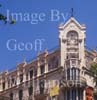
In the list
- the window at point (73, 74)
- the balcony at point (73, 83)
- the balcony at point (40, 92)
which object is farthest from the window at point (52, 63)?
the balcony at point (73, 83)

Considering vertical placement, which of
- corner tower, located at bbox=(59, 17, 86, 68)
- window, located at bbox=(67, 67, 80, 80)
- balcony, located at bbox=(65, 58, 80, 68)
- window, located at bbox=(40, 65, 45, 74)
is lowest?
window, located at bbox=(67, 67, 80, 80)

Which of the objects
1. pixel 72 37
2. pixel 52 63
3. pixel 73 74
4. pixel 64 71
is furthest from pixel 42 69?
pixel 73 74

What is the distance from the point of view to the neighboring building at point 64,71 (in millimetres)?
66438

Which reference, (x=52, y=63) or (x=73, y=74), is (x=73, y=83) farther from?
(x=52, y=63)

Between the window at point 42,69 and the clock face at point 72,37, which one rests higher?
the clock face at point 72,37

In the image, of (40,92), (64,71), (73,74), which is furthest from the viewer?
(40,92)

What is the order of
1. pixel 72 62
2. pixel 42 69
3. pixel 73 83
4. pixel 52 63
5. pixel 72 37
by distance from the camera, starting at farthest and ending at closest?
pixel 42 69, pixel 52 63, pixel 72 37, pixel 72 62, pixel 73 83

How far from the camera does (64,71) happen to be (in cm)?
6700

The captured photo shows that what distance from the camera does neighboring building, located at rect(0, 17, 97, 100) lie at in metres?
66.4

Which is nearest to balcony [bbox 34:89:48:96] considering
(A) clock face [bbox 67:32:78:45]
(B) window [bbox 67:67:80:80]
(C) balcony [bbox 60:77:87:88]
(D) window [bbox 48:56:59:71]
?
(D) window [bbox 48:56:59:71]

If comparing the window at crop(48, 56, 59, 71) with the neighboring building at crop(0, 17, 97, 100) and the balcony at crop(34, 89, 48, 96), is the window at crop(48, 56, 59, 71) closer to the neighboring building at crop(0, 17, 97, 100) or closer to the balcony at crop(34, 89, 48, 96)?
the neighboring building at crop(0, 17, 97, 100)

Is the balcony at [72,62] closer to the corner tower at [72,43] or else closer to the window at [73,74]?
the corner tower at [72,43]

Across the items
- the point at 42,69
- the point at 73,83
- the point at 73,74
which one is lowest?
the point at 73,83

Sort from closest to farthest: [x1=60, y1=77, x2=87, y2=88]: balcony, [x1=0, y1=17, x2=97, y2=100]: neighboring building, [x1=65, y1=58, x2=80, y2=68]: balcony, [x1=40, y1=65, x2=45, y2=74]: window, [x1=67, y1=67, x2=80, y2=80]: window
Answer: [x1=60, y1=77, x2=87, y2=88]: balcony, [x1=67, y1=67, x2=80, y2=80]: window, [x1=0, y1=17, x2=97, y2=100]: neighboring building, [x1=65, y1=58, x2=80, y2=68]: balcony, [x1=40, y1=65, x2=45, y2=74]: window
